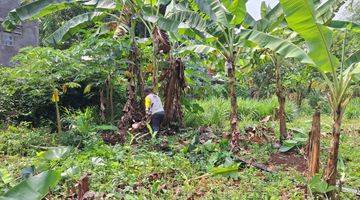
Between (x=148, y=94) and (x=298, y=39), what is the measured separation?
3193mm

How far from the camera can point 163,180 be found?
192 inches

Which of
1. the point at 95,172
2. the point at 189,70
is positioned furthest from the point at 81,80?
the point at 95,172

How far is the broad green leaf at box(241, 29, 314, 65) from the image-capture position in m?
4.29

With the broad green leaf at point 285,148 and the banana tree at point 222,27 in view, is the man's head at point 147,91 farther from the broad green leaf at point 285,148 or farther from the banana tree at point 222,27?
the broad green leaf at point 285,148

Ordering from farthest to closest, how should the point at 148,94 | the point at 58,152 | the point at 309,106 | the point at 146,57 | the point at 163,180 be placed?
1. the point at 309,106
2. the point at 146,57
3. the point at 148,94
4. the point at 163,180
5. the point at 58,152

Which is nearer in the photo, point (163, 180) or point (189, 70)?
point (163, 180)

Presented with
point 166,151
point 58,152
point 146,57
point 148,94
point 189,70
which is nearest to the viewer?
point 58,152

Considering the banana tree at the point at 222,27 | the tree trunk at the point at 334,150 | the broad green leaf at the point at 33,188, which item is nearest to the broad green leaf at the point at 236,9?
the banana tree at the point at 222,27

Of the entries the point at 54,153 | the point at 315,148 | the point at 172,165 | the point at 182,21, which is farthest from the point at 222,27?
the point at 54,153

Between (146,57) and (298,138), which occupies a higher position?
(146,57)

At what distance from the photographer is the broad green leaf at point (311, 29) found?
3865 millimetres

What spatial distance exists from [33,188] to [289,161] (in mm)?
4020

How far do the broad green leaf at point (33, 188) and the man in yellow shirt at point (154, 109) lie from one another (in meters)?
4.72

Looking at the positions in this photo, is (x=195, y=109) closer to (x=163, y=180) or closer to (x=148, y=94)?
(x=148, y=94)
